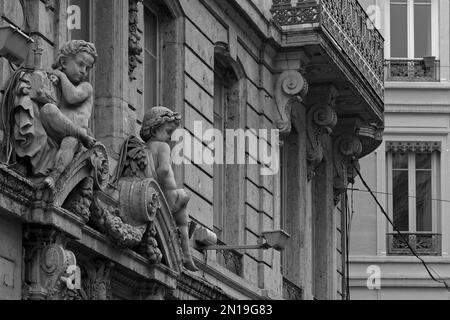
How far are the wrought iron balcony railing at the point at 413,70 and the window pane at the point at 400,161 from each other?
6.04 feet

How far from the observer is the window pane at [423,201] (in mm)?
50250

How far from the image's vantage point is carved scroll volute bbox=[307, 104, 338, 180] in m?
33.5

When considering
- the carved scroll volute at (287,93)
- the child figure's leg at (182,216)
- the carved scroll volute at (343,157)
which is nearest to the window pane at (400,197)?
the carved scroll volute at (343,157)

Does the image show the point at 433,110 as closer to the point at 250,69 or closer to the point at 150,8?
the point at 250,69

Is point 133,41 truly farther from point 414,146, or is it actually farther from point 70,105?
point 414,146

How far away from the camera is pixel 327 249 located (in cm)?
3522

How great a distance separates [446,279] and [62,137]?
2929 cm

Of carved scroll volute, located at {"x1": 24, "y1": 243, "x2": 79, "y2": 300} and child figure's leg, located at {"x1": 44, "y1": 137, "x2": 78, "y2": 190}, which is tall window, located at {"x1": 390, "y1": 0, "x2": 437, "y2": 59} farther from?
carved scroll volute, located at {"x1": 24, "y1": 243, "x2": 79, "y2": 300}

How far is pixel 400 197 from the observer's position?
5066 centimetres

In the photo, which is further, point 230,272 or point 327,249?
point 327,249

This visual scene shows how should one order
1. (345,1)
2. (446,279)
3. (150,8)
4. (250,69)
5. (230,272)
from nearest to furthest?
(150,8), (230,272), (250,69), (345,1), (446,279)

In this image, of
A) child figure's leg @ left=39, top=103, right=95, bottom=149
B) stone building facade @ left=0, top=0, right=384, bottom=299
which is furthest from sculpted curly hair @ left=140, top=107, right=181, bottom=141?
child figure's leg @ left=39, top=103, right=95, bottom=149
